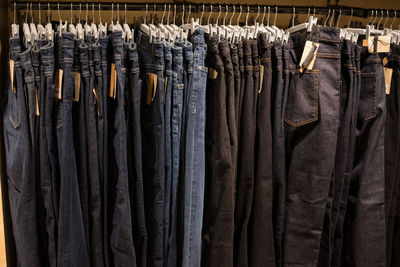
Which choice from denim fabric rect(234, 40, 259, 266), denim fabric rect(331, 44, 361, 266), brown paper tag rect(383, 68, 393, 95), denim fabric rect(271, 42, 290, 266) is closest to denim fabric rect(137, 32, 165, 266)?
denim fabric rect(234, 40, 259, 266)

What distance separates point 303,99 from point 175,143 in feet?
1.35

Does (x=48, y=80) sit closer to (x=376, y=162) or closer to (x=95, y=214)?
(x=95, y=214)

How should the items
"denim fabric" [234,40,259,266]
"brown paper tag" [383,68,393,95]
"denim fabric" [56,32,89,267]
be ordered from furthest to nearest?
"brown paper tag" [383,68,393,95] < "denim fabric" [234,40,259,266] < "denim fabric" [56,32,89,267]

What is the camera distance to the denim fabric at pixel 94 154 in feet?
2.87

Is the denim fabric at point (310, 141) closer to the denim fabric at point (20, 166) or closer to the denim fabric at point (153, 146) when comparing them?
the denim fabric at point (153, 146)

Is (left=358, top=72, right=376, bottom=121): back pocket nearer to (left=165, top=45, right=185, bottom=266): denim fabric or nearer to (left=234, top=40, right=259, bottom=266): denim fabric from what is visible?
(left=234, top=40, right=259, bottom=266): denim fabric

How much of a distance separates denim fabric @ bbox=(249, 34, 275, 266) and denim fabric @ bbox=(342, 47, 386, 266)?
312mm

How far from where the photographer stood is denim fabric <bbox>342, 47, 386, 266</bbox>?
3.36 ft

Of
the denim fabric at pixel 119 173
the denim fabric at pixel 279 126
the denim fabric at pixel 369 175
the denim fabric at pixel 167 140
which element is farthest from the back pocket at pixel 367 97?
→ the denim fabric at pixel 119 173

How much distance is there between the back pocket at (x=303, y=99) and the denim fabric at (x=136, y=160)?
1.53ft

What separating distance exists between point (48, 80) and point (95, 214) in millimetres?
390

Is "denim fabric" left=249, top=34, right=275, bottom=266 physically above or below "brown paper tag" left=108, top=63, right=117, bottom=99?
below

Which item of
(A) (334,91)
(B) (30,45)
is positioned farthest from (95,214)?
(A) (334,91)

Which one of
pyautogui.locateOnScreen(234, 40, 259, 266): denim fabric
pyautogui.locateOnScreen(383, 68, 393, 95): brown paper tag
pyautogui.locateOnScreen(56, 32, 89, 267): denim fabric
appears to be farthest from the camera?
pyautogui.locateOnScreen(383, 68, 393, 95): brown paper tag
